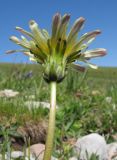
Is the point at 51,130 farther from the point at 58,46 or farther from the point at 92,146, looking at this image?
the point at 92,146

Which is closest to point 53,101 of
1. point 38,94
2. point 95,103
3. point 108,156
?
point 108,156

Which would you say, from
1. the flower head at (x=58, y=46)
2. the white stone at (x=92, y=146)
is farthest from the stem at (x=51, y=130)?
the white stone at (x=92, y=146)

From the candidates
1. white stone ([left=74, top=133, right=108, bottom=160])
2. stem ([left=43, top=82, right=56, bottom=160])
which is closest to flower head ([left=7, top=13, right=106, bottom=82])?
stem ([left=43, top=82, right=56, bottom=160])

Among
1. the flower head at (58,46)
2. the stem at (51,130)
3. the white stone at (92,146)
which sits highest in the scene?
the flower head at (58,46)

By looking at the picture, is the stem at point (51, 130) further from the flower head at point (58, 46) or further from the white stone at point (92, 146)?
the white stone at point (92, 146)

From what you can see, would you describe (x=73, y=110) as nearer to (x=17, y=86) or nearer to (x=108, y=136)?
(x=108, y=136)

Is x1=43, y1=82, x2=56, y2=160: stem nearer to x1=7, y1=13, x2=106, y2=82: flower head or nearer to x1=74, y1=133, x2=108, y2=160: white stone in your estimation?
x1=7, y1=13, x2=106, y2=82: flower head

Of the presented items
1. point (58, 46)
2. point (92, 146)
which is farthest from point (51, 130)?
point (92, 146)

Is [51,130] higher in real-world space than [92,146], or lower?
higher
